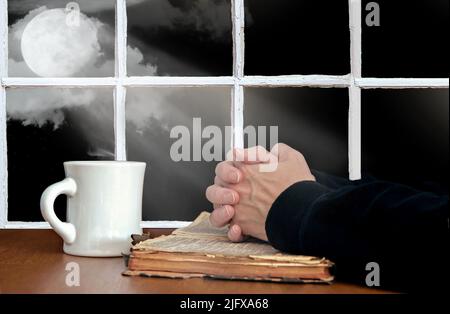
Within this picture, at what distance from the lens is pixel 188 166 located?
1398 mm

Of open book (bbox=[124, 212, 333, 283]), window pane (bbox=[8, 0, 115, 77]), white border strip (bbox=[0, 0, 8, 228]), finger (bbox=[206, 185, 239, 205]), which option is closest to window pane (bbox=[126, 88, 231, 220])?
window pane (bbox=[8, 0, 115, 77])

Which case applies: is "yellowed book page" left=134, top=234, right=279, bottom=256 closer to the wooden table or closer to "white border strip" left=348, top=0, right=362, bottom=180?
the wooden table

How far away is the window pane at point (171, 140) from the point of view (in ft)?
4.53

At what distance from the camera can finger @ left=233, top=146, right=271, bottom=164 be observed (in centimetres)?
101

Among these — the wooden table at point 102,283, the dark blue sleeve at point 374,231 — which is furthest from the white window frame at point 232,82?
the dark blue sleeve at point 374,231

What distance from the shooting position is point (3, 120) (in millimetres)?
1374

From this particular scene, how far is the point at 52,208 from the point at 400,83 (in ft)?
2.75

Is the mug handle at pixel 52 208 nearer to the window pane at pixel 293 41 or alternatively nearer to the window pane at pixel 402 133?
the window pane at pixel 293 41

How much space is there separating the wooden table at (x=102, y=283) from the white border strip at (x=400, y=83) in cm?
71

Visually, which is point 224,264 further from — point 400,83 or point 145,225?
point 400,83

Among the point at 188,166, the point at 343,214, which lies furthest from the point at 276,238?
the point at 188,166

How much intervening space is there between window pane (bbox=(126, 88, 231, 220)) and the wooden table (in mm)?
452
